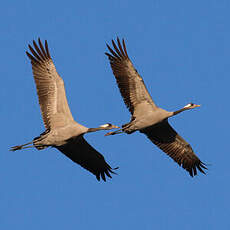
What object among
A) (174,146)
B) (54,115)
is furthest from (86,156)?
→ (174,146)

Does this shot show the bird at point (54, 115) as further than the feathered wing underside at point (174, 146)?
No

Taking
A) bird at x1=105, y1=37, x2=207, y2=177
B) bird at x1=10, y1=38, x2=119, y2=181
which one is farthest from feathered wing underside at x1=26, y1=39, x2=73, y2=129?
bird at x1=105, y1=37, x2=207, y2=177

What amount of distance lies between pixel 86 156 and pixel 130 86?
3433 millimetres

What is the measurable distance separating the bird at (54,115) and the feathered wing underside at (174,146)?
233 cm

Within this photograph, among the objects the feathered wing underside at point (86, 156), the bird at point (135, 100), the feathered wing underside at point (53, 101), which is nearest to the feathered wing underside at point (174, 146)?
the bird at point (135, 100)

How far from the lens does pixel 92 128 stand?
26.5 metres

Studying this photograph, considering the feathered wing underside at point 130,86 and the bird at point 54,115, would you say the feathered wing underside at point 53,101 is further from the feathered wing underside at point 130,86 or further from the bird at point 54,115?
the feathered wing underside at point 130,86

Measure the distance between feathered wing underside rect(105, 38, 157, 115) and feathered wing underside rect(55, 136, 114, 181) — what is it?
240cm

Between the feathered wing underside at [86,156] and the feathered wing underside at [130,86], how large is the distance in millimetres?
2396

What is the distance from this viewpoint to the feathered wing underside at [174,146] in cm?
2864

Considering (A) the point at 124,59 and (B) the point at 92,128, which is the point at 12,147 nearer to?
(B) the point at 92,128

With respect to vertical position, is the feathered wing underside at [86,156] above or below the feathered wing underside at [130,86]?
below

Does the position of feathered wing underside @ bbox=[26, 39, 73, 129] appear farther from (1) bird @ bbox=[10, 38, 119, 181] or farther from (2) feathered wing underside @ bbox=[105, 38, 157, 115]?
(2) feathered wing underside @ bbox=[105, 38, 157, 115]

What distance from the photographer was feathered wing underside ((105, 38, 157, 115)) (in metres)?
27.5
